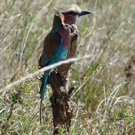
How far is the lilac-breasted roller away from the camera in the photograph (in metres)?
2.22

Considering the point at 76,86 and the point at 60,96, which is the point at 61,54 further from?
the point at 76,86

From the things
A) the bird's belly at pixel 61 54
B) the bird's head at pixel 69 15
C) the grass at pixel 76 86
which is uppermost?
the bird's head at pixel 69 15

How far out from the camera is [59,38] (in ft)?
7.38

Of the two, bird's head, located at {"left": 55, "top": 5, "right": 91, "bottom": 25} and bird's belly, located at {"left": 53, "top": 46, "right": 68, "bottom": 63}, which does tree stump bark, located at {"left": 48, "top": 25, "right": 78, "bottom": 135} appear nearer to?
bird's belly, located at {"left": 53, "top": 46, "right": 68, "bottom": 63}

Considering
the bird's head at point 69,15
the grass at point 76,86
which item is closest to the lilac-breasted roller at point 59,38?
the bird's head at point 69,15

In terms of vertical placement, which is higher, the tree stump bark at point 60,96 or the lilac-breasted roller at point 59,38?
the lilac-breasted roller at point 59,38

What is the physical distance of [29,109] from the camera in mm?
2602

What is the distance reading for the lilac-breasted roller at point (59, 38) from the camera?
2.22 m

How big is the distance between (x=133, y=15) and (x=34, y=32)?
1.87 metres

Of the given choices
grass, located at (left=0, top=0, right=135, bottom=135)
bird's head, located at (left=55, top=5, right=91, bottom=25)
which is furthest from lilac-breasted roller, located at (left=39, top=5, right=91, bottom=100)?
grass, located at (left=0, top=0, right=135, bottom=135)

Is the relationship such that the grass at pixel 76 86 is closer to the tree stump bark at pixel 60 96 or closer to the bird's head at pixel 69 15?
the tree stump bark at pixel 60 96

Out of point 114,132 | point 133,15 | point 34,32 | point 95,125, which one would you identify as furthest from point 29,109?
point 133,15

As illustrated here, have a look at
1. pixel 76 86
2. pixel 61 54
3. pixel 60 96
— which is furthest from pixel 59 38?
pixel 76 86

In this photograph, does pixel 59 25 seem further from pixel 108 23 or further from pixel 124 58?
pixel 108 23
